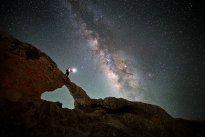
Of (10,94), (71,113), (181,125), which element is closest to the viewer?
(10,94)

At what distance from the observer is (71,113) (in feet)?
51.0

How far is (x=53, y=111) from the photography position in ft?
48.6

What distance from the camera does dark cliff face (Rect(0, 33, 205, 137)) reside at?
13.4 m

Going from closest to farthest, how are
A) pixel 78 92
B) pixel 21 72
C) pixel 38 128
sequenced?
pixel 38 128 → pixel 21 72 → pixel 78 92

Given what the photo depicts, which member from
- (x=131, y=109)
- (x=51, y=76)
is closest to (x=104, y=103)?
(x=131, y=109)

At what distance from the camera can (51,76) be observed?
18828 millimetres

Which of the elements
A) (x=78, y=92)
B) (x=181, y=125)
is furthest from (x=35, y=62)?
(x=181, y=125)

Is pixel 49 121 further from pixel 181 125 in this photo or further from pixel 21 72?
pixel 181 125

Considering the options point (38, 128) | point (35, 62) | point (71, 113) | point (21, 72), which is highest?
point (35, 62)

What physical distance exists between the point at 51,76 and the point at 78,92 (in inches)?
137

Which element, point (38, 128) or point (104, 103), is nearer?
point (38, 128)

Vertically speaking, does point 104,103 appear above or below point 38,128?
above

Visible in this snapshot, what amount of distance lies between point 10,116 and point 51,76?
6.26m

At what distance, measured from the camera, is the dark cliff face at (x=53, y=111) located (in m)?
13.4
